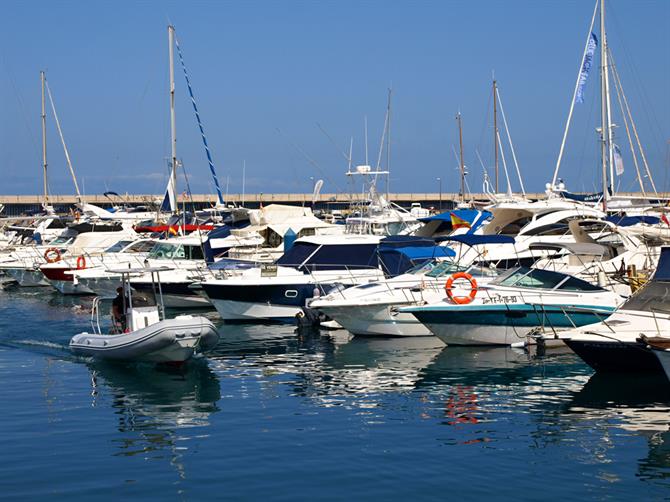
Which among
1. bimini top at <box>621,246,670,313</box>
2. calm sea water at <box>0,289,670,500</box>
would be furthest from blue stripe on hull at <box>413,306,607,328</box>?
bimini top at <box>621,246,670,313</box>

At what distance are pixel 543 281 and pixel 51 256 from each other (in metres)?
26.5

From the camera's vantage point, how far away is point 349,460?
13.7m

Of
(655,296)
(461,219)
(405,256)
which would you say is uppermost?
(461,219)

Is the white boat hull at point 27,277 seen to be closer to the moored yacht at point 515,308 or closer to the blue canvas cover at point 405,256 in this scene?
the blue canvas cover at point 405,256

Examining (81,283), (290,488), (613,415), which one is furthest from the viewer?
(81,283)

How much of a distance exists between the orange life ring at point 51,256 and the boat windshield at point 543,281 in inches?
882

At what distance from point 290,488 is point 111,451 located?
322 centimetres

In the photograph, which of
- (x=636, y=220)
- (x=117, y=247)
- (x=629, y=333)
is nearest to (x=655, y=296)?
(x=629, y=333)

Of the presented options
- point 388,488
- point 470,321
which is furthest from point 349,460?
point 470,321

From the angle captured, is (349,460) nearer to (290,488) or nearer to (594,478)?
(290,488)

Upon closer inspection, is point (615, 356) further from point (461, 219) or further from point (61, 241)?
point (61, 241)

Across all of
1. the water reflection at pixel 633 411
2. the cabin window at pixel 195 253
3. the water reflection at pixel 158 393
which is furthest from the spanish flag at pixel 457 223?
the water reflection at pixel 633 411

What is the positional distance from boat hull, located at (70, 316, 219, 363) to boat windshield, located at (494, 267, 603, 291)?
692 centimetres

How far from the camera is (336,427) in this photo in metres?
15.6
